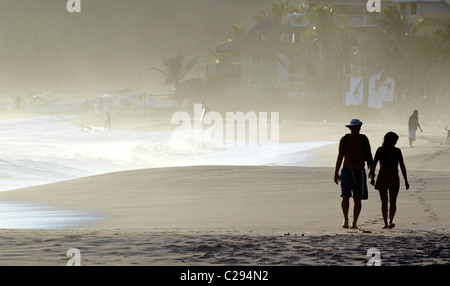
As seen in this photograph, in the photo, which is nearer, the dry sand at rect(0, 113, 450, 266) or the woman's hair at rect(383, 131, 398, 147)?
the dry sand at rect(0, 113, 450, 266)

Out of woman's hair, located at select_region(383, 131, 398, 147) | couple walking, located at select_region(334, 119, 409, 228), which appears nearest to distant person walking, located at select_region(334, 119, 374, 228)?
couple walking, located at select_region(334, 119, 409, 228)

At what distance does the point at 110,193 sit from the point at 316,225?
20.9 feet

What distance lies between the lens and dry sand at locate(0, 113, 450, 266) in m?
8.35

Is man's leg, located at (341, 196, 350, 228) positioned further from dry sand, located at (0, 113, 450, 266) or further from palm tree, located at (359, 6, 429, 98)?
palm tree, located at (359, 6, 429, 98)

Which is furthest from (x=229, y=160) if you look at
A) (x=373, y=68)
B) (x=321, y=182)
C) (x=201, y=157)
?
(x=373, y=68)

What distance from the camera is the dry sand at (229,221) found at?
8.35 m
